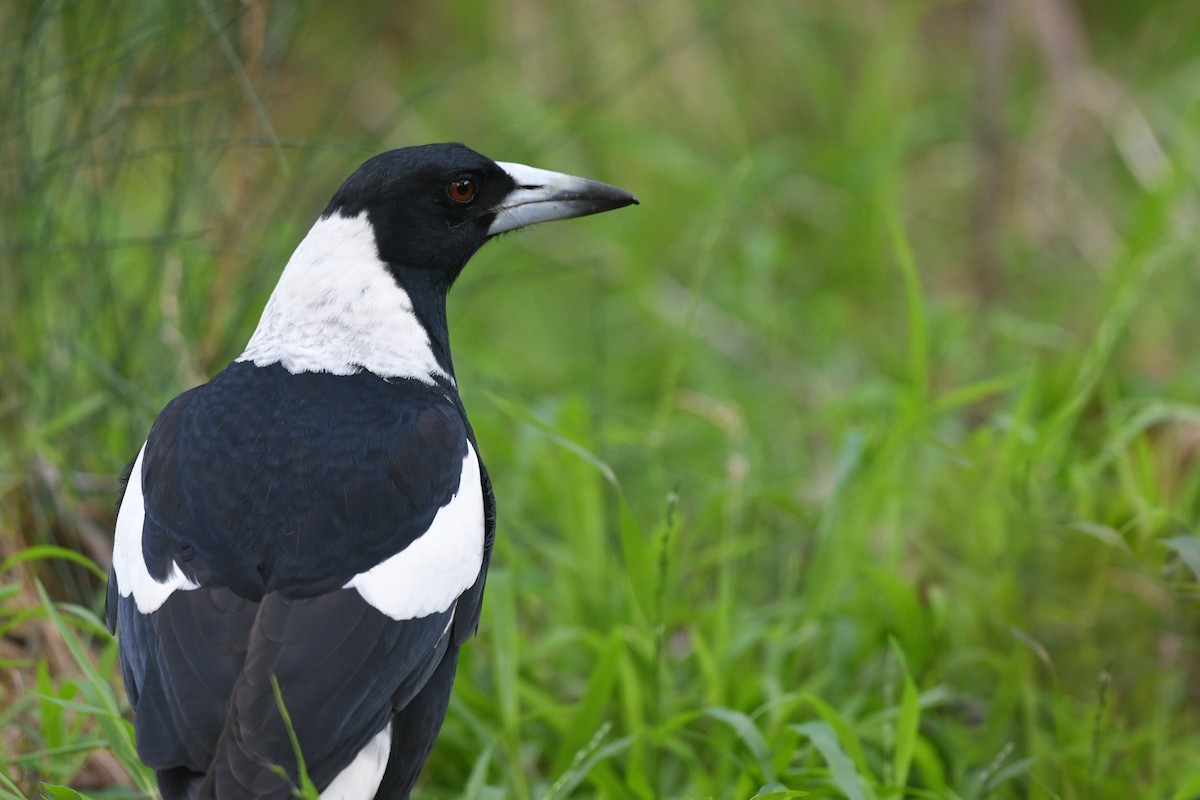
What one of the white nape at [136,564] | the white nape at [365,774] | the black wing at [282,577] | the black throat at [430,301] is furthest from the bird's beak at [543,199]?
the white nape at [365,774]

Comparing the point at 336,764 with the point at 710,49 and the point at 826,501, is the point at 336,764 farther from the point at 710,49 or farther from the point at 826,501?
the point at 710,49

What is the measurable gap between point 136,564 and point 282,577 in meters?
0.23

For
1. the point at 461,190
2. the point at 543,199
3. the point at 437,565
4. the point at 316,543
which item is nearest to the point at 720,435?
the point at 543,199

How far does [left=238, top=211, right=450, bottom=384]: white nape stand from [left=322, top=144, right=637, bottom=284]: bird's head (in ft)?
0.10

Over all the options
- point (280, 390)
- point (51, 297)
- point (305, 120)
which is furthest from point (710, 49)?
point (280, 390)

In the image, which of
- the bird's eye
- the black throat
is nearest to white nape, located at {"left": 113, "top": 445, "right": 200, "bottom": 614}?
the black throat

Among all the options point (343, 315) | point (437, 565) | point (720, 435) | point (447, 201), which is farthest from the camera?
point (720, 435)

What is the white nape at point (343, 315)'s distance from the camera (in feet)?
7.24

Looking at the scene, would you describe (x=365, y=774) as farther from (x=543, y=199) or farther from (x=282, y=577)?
(x=543, y=199)

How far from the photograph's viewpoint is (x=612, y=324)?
4.48m

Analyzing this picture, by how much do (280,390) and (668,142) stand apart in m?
2.47

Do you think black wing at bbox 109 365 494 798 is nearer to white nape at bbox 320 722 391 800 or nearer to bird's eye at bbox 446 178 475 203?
white nape at bbox 320 722 391 800

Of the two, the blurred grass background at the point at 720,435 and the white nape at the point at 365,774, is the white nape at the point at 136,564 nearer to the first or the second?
the blurred grass background at the point at 720,435

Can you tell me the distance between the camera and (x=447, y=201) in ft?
7.76
